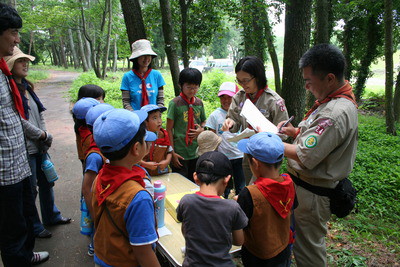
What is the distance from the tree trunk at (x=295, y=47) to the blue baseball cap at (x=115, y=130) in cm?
435

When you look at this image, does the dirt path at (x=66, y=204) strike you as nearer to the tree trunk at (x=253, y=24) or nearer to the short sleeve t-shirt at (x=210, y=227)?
the short sleeve t-shirt at (x=210, y=227)

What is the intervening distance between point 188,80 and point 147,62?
2.55 feet

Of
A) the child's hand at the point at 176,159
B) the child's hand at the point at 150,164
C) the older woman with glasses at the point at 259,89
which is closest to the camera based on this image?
the older woman with glasses at the point at 259,89

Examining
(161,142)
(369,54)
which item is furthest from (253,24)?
(369,54)

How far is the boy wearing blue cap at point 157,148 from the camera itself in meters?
2.71

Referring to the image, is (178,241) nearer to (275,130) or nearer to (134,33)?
(275,130)

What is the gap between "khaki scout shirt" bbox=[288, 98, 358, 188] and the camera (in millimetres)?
1767

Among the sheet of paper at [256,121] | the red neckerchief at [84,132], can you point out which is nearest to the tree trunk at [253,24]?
the sheet of paper at [256,121]

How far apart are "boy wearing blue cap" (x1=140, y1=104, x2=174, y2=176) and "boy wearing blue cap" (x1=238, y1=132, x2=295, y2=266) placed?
1.20 m

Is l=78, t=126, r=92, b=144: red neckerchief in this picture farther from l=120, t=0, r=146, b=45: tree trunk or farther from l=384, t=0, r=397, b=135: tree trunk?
l=384, t=0, r=397, b=135: tree trunk

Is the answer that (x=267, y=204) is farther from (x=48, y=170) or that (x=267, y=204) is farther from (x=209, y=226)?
(x=48, y=170)

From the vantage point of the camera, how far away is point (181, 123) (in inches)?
131

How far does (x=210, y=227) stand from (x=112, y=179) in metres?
0.62

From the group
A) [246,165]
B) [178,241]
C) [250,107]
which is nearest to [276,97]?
[250,107]
